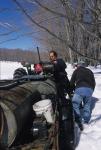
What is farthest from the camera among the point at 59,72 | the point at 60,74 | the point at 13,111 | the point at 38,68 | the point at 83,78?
the point at 38,68

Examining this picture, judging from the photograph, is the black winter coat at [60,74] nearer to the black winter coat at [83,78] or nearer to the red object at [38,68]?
the black winter coat at [83,78]

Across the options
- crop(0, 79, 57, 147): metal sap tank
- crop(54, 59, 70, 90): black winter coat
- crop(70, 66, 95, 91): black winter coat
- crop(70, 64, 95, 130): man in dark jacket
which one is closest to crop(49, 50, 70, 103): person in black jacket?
crop(54, 59, 70, 90): black winter coat

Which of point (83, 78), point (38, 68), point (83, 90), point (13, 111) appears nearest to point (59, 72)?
point (38, 68)

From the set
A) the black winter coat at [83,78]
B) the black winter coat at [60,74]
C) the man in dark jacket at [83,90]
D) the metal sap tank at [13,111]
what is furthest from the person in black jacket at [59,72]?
the metal sap tank at [13,111]

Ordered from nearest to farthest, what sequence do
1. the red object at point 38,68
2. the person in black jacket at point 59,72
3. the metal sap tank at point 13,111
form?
the metal sap tank at point 13,111
the person in black jacket at point 59,72
the red object at point 38,68

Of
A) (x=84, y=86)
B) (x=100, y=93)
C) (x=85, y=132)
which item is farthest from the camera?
(x=100, y=93)

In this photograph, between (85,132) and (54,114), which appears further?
(85,132)

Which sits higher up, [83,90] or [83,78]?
[83,78]

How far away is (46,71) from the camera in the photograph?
439 inches

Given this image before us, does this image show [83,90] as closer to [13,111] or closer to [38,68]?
[38,68]

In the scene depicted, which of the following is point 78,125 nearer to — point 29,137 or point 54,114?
point 54,114

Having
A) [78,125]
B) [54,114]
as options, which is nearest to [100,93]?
[78,125]

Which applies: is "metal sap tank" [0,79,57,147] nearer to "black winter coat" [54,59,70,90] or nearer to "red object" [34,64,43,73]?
"black winter coat" [54,59,70,90]

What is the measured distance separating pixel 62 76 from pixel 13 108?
19.8 ft
